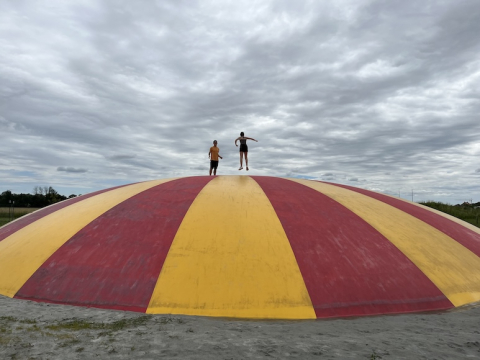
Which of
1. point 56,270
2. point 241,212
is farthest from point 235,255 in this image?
point 56,270

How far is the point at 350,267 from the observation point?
4.86m

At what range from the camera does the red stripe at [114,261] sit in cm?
441

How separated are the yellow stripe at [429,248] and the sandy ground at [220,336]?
2.97 ft

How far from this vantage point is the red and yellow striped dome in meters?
4.32

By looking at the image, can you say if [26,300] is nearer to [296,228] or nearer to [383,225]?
[296,228]

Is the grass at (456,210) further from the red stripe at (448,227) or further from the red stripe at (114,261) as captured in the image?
the red stripe at (114,261)

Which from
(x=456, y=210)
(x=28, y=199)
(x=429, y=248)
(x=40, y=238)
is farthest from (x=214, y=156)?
(x=28, y=199)

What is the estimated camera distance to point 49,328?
11.5ft

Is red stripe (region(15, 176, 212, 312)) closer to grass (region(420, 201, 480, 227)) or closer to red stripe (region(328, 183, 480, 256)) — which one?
red stripe (region(328, 183, 480, 256))

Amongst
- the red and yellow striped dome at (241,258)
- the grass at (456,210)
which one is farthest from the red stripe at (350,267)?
the grass at (456,210)

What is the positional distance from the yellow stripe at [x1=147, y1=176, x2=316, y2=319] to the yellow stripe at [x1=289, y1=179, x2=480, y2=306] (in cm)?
209

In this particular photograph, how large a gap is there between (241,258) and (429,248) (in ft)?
11.5

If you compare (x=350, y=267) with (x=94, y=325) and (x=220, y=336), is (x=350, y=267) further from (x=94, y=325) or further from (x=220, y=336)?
(x=94, y=325)

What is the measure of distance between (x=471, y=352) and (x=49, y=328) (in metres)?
4.17
